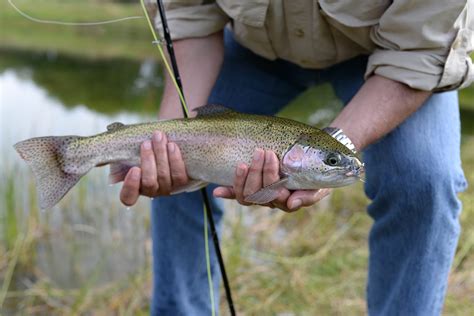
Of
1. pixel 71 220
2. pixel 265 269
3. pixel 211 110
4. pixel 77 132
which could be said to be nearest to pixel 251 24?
pixel 211 110

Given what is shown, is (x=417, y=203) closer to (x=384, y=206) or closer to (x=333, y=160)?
(x=384, y=206)

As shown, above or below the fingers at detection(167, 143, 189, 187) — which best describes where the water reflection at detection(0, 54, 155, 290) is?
below

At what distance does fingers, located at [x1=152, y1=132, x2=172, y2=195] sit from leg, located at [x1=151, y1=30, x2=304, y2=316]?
38 centimetres

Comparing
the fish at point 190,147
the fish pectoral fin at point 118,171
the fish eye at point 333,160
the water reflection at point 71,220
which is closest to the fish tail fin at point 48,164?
the fish at point 190,147

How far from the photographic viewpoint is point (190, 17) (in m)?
1.94

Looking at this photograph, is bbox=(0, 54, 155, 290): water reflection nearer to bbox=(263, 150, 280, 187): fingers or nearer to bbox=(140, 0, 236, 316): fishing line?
bbox=(140, 0, 236, 316): fishing line

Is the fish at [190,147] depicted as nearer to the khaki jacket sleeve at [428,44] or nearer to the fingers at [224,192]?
the fingers at [224,192]

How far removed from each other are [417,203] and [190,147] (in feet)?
2.10

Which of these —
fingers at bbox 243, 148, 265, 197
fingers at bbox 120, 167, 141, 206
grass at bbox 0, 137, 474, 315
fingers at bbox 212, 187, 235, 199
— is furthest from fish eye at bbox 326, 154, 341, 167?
grass at bbox 0, 137, 474, 315

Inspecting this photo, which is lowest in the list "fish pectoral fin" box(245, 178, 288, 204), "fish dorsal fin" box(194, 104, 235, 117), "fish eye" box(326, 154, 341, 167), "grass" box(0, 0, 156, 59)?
"grass" box(0, 0, 156, 59)

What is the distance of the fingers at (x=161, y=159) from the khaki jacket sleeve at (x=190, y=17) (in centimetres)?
50

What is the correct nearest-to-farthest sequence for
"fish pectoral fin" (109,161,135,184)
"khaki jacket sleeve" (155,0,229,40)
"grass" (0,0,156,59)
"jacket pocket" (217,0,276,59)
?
1. "fish pectoral fin" (109,161,135,184)
2. "jacket pocket" (217,0,276,59)
3. "khaki jacket sleeve" (155,0,229,40)
4. "grass" (0,0,156,59)

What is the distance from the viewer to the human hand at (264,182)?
4.86ft

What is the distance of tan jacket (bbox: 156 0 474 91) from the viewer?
158 centimetres
